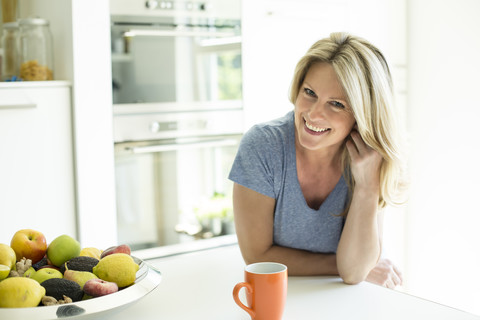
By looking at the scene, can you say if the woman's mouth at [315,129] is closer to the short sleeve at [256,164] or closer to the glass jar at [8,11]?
the short sleeve at [256,164]

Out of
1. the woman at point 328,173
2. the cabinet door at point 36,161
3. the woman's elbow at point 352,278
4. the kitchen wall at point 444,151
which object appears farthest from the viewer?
the kitchen wall at point 444,151

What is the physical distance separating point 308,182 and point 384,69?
343mm

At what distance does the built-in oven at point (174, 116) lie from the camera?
229 cm

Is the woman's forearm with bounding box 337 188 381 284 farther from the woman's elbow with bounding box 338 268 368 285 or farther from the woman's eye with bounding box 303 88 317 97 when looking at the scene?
the woman's eye with bounding box 303 88 317 97

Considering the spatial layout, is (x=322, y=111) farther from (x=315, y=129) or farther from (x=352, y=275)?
(x=352, y=275)

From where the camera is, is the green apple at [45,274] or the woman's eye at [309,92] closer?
the green apple at [45,274]

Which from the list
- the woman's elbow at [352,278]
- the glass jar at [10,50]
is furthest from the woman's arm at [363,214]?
the glass jar at [10,50]

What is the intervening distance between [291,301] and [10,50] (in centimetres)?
168

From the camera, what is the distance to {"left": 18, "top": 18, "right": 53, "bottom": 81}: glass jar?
7.09 feet

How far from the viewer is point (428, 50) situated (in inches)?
117

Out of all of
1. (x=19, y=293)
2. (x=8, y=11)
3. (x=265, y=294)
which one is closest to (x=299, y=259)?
(x=265, y=294)

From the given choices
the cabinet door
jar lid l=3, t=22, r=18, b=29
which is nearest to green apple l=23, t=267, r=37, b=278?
the cabinet door

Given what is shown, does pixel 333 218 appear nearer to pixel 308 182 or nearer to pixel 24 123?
pixel 308 182

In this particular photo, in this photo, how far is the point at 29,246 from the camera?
1.03 metres
